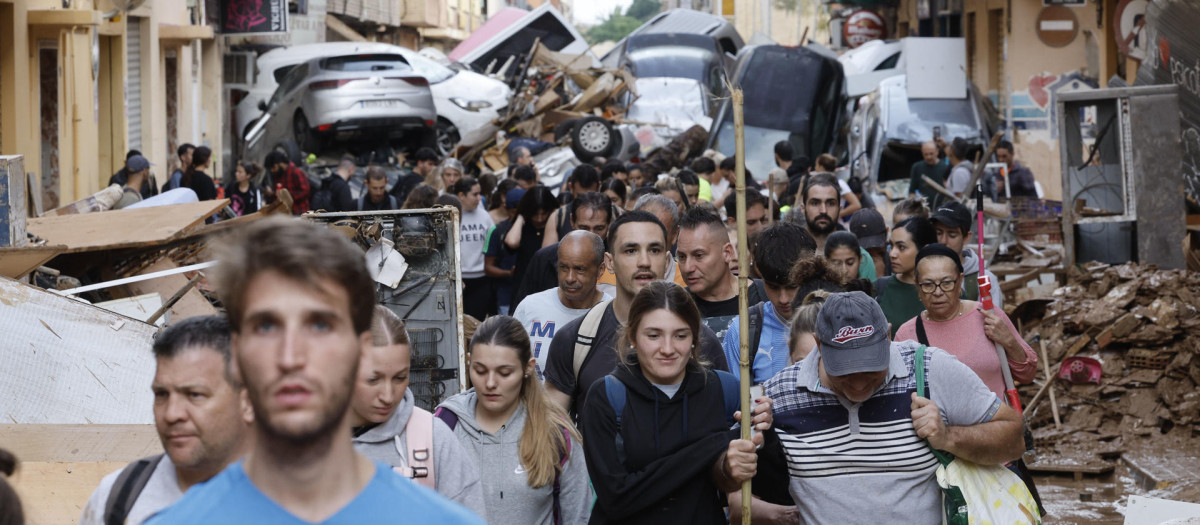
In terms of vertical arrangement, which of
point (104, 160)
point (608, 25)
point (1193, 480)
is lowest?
point (1193, 480)

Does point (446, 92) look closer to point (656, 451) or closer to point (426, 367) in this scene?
point (426, 367)

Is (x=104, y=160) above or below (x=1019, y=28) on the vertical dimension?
below

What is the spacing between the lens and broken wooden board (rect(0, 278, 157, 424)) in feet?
20.2

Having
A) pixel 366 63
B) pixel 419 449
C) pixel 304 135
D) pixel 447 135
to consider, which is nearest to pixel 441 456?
pixel 419 449

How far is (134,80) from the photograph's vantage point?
20859 mm

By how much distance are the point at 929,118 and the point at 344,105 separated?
9956 mm

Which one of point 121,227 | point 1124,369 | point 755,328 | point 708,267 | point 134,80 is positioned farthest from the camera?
point 134,80

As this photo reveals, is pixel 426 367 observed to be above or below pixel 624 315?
below

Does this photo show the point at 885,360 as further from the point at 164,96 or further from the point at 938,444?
the point at 164,96

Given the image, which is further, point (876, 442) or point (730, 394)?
point (730, 394)

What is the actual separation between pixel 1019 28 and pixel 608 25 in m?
101

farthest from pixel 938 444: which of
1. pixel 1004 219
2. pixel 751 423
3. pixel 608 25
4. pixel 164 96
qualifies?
pixel 608 25

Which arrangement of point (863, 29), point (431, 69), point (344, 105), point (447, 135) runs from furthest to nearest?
point (863, 29) < point (431, 69) < point (447, 135) < point (344, 105)

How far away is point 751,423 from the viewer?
3973 mm
